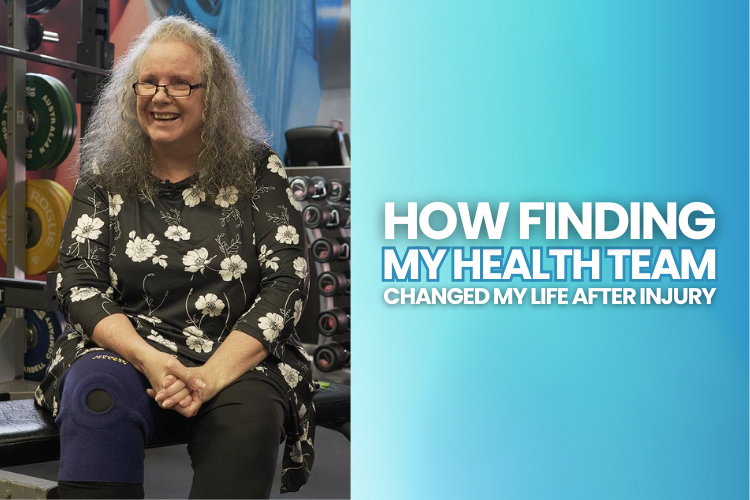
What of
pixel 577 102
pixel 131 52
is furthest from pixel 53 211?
pixel 577 102

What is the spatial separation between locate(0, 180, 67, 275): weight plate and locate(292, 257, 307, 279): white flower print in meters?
2.65

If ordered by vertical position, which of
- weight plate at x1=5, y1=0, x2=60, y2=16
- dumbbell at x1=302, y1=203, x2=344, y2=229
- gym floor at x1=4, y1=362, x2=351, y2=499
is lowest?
gym floor at x1=4, y1=362, x2=351, y2=499

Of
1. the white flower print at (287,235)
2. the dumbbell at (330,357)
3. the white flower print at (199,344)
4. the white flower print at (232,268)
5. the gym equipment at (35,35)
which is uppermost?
the gym equipment at (35,35)

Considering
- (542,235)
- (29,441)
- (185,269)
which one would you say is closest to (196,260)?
(185,269)

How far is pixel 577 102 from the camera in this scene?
4.98 ft

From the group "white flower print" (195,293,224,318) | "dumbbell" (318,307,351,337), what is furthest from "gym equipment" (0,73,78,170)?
"white flower print" (195,293,224,318)

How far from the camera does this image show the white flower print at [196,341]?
154 centimetres

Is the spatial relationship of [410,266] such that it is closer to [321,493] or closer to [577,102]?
[577,102]

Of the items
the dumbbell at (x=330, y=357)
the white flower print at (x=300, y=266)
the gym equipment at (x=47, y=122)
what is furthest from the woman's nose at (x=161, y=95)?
the dumbbell at (x=330, y=357)

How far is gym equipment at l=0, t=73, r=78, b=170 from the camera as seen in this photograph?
390 cm

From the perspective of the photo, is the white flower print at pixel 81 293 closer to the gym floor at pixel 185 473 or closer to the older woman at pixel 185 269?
the older woman at pixel 185 269

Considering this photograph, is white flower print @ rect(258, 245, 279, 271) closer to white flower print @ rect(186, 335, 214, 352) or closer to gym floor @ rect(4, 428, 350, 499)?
white flower print @ rect(186, 335, 214, 352)

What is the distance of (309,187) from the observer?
4426 millimetres

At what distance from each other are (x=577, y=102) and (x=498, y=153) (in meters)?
0.17
